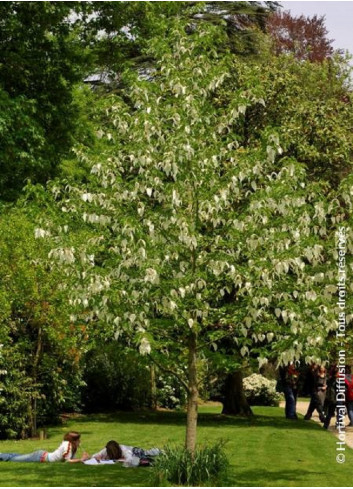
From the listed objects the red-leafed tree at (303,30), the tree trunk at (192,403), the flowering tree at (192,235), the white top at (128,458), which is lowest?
the white top at (128,458)

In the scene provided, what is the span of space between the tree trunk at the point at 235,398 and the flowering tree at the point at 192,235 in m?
15.0

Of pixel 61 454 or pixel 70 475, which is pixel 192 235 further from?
pixel 61 454

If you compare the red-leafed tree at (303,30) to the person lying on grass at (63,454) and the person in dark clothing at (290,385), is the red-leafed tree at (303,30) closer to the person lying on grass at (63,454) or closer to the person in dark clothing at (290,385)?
the person in dark clothing at (290,385)

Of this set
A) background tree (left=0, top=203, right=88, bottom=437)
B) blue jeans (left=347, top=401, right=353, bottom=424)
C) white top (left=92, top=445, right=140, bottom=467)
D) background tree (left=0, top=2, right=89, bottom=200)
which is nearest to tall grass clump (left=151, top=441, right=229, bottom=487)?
white top (left=92, top=445, right=140, bottom=467)

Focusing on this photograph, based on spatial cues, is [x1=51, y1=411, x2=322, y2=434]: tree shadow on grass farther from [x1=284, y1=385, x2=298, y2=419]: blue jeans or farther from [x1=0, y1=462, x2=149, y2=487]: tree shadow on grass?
[x1=0, y1=462, x2=149, y2=487]: tree shadow on grass

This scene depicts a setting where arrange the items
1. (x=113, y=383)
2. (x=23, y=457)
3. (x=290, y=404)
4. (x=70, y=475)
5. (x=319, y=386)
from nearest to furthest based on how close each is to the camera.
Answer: (x=70, y=475)
(x=23, y=457)
(x=319, y=386)
(x=290, y=404)
(x=113, y=383)

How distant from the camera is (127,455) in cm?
1602

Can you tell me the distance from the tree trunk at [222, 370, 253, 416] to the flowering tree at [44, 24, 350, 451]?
49.3ft

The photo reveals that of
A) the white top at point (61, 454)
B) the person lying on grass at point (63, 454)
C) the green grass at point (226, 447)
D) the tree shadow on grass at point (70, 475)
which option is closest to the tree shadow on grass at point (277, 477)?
the green grass at point (226, 447)

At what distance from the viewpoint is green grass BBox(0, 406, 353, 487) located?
1455 cm

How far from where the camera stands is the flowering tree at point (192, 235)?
12977 mm

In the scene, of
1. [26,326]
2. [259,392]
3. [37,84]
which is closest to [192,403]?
[26,326]

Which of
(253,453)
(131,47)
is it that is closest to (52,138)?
(131,47)

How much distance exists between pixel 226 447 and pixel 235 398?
10521 millimetres
